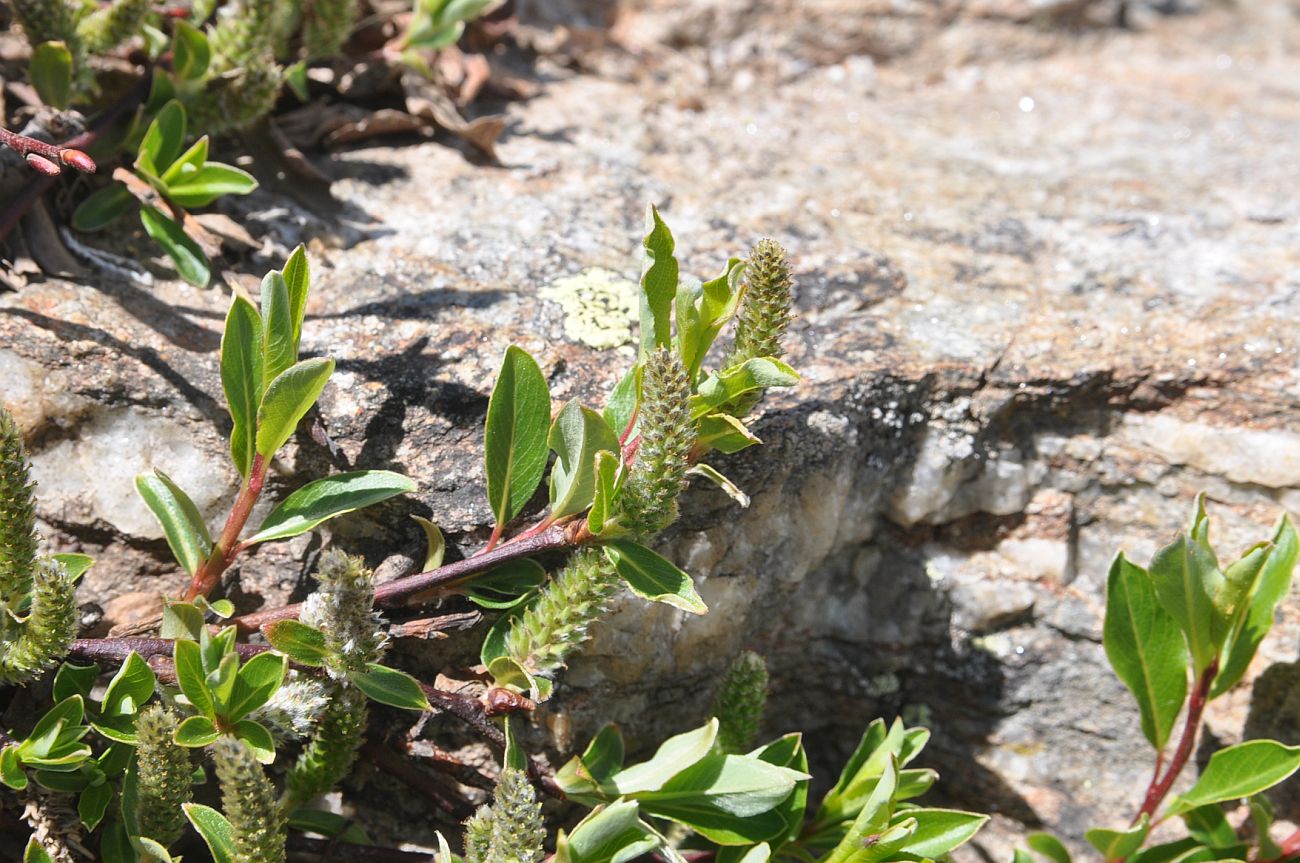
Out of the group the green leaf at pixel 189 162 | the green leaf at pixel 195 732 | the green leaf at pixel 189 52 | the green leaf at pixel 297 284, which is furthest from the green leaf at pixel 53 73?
the green leaf at pixel 195 732

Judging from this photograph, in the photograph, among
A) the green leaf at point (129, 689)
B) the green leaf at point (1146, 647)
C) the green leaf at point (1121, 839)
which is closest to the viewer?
the green leaf at point (129, 689)

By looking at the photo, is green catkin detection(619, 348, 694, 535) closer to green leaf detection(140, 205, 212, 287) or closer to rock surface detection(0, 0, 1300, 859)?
rock surface detection(0, 0, 1300, 859)

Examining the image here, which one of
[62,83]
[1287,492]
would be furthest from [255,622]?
[1287,492]

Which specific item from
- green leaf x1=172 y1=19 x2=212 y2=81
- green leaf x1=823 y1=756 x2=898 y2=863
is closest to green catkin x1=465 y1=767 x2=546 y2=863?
green leaf x1=823 y1=756 x2=898 y2=863

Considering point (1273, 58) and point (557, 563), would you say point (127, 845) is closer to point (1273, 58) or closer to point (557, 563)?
point (557, 563)

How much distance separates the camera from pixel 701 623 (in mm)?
2449

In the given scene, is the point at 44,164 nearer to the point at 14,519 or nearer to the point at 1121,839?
the point at 14,519

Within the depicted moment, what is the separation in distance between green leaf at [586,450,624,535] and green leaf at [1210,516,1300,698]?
4.30 ft

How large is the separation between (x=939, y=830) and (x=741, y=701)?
0.44 meters

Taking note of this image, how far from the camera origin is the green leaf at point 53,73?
246 cm

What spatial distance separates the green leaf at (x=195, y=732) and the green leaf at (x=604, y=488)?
70 cm

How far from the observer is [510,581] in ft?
6.84

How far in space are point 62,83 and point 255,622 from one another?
132 centimetres

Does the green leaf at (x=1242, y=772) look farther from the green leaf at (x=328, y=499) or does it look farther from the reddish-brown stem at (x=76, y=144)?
the reddish-brown stem at (x=76, y=144)
